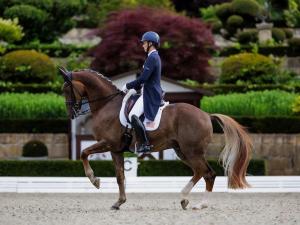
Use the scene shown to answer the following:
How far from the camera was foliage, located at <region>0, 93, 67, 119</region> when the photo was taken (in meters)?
26.0

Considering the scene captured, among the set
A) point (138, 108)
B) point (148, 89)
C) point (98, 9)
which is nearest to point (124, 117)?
point (138, 108)

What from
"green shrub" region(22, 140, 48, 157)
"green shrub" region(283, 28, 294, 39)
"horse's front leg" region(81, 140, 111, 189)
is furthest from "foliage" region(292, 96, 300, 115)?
"green shrub" region(283, 28, 294, 39)

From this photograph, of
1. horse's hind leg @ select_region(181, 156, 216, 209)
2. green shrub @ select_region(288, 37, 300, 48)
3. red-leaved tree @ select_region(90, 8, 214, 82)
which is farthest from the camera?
green shrub @ select_region(288, 37, 300, 48)

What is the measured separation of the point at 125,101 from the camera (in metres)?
14.0

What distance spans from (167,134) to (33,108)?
1272 centimetres

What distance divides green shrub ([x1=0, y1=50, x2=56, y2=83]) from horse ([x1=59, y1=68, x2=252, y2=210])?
53.7ft

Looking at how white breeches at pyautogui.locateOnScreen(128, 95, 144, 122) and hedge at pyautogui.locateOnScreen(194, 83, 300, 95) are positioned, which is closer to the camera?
white breeches at pyautogui.locateOnScreen(128, 95, 144, 122)

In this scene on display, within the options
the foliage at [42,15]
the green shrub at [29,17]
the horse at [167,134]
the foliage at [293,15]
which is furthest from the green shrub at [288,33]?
the horse at [167,134]

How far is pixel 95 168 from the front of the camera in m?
20.6

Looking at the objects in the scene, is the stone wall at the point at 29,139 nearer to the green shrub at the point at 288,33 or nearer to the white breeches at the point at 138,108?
the white breeches at the point at 138,108

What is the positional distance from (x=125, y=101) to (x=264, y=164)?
762 cm

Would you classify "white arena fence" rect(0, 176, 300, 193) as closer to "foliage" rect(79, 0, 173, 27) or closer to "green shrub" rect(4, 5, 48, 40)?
"green shrub" rect(4, 5, 48, 40)

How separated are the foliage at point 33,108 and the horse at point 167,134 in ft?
38.7

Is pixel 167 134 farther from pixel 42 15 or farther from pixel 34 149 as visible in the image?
pixel 42 15
